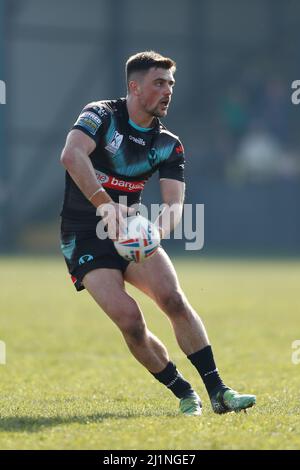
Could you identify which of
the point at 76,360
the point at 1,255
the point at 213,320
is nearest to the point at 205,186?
the point at 1,255

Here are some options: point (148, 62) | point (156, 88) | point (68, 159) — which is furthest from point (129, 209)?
point (148, 62)

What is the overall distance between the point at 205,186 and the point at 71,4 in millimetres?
8178

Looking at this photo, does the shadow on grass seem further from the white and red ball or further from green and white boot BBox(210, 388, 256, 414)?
the white and red ball

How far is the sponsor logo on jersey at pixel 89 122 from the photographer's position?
7516mm

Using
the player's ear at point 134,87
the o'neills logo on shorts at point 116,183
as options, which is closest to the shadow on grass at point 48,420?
the o'neills logo on shorts at point 116,183

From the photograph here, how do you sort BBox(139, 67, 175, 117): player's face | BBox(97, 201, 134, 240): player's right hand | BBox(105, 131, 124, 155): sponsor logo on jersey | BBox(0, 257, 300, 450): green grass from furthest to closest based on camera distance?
BBox(105, 131, 124, 155): sponsor logo on jersey, BBox(139, 67, 175, 117): player's face, BBox(97, 201, 134, 240): player's right hand, BBox(0, 257, 300, 450): green grass

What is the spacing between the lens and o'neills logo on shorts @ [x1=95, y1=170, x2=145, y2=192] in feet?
25.7

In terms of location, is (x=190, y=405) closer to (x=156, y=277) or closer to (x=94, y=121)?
(x=156, y=277)

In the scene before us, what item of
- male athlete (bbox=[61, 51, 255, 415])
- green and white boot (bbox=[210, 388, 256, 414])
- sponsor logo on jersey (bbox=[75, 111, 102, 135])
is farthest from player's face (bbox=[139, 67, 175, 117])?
green and white boot (bbox=[210, 388, 256, 414])

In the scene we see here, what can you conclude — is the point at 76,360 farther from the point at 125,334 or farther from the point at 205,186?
the point at 205,186

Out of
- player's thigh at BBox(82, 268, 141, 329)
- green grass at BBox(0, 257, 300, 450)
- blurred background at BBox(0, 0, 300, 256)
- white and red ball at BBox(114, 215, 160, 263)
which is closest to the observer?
green grass at BBox(0, 257, 300, 450)

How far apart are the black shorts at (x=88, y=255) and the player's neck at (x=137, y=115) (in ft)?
2.78

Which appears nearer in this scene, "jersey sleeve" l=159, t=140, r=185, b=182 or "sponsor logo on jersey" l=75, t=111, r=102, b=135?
"sponsor logo on jersey" l=75, t=111, r=102, b=135

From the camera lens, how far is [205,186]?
2991 cm
